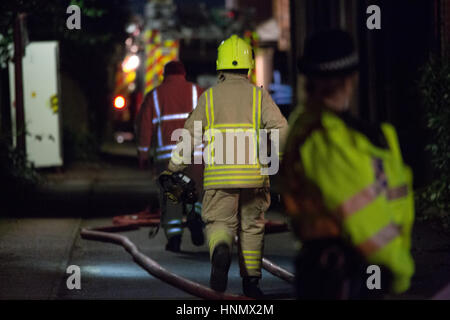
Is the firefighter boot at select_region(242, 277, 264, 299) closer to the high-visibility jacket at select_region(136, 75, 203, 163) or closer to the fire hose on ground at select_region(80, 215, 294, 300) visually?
the fire hose on ground at select_region(80, 215, 294, 300)

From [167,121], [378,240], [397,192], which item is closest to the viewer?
[378,240]

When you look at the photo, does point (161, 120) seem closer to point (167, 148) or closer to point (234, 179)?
point (167, 148)

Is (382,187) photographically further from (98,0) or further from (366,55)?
(98,0)

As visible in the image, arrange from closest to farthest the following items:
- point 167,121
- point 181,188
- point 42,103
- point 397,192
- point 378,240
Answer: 1. point 378,240
2. point 397,192
3. point 181,188
4. point 167,121
5. point 42,103

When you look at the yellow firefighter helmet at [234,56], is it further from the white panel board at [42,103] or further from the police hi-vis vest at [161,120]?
the white panel board at [42,103]

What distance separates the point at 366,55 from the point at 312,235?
39.1 ft

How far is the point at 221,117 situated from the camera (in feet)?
22.9

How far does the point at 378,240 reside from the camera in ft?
12.1

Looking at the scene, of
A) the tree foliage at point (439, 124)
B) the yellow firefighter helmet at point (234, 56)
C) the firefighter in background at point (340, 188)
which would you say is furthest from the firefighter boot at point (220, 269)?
the tree foliage at point (439, 124)

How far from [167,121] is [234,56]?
A: 2069 mm

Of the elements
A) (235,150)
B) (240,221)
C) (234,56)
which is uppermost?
(234,56)

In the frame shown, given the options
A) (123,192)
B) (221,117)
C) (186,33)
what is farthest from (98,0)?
(221,117)

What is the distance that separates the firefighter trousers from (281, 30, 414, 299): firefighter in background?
2925 mm

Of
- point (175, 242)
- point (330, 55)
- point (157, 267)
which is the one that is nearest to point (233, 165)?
point (157, 267)
